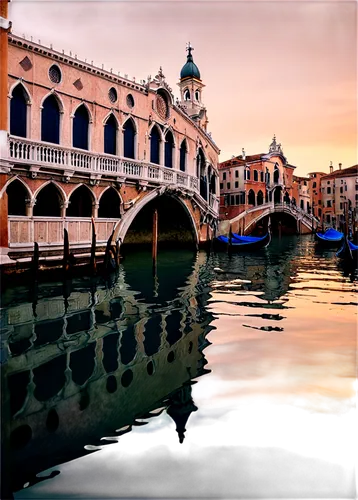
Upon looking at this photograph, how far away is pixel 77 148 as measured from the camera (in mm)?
7094

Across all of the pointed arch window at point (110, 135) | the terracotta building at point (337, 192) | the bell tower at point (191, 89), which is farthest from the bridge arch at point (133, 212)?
the terracotta building at point (337, 192)

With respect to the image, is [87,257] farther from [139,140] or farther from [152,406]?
[152,406]

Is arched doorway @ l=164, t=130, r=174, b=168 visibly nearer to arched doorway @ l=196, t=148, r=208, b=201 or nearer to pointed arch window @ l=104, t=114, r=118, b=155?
pointed arch window @ l=104, t=114, r=118, b=155

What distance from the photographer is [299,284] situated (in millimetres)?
6105

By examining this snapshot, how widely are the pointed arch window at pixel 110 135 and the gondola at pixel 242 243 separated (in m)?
4.41

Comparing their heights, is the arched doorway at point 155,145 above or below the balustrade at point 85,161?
above

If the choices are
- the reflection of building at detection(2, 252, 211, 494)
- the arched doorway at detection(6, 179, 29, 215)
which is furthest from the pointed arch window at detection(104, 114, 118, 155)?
the reflection of building at detection(2, 252, 211, 494)

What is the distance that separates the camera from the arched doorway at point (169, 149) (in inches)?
395

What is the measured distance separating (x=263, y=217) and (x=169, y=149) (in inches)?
402

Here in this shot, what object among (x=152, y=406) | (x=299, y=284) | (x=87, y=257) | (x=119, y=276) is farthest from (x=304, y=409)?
(x=87, y=257)

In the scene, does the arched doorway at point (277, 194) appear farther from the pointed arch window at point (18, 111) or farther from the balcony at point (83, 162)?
the pointed arch window at point (18, 111)

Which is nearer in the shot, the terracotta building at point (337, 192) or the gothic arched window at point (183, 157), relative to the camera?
the gothic arched window at point (183, 157)

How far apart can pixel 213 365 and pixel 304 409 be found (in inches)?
30.6

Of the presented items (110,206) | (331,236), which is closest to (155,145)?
(110,206)
